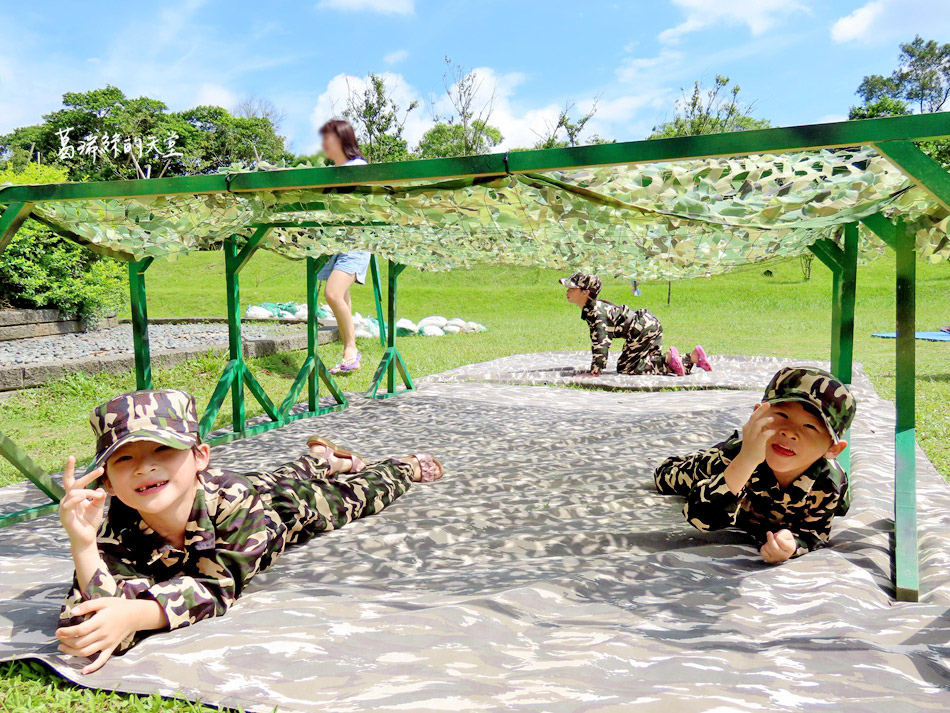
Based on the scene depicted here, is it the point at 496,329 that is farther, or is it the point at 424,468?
the point at 496,329

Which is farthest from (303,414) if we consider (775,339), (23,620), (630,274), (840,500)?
(775,339)

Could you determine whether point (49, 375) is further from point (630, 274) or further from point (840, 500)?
point (840, 500)

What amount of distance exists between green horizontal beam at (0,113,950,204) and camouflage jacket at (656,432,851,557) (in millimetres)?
1180

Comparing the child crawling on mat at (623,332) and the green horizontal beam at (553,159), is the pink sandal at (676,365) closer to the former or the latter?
the child crawling on mat at (623,332)

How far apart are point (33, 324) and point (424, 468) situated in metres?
8.36

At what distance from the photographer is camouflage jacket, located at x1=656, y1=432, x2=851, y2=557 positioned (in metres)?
2.59

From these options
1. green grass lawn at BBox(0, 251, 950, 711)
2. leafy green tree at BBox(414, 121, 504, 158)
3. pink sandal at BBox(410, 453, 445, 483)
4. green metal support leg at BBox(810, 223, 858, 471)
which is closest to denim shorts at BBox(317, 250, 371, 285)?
green grass lawn at BBox(0, 251, 950, 711)

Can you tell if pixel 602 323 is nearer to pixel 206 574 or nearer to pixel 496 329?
pixel 206 574

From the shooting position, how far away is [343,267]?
7.04 meters

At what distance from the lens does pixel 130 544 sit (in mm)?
2203

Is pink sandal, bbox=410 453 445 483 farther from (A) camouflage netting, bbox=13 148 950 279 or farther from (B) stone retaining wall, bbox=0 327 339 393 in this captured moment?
(B) stone retaining wall, bbox=0 327 339 393

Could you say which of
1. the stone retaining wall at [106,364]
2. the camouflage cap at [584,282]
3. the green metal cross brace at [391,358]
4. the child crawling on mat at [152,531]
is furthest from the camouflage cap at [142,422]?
the camouflage cap at [584,282]

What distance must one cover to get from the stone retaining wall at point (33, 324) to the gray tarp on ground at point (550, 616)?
24.2ft

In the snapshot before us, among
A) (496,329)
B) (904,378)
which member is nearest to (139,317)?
(904,378)
